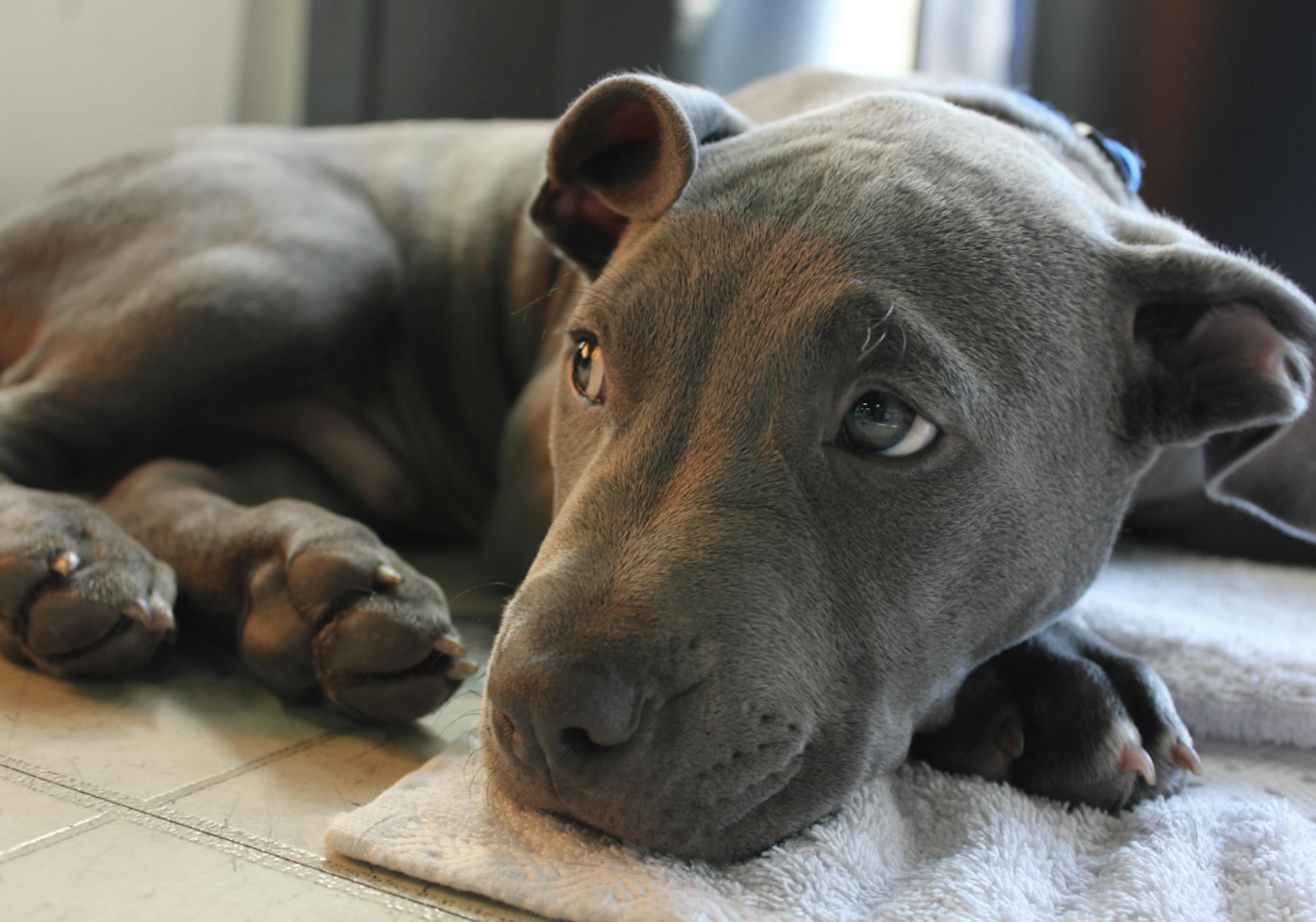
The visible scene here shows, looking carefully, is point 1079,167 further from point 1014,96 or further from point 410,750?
point 410,750

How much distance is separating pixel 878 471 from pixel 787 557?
0.64 ft

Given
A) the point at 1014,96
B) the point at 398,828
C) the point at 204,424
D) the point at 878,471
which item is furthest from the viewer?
the point at 204,424

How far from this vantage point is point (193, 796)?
1596 millimetres

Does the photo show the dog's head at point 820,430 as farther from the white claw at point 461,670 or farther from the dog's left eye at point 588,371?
the white claw at point 461,670

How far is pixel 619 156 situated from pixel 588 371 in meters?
0.46

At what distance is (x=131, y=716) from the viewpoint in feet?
Answer: 6.10

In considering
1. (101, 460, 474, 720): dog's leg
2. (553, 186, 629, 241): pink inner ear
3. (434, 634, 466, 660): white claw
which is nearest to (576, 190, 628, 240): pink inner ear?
(553, 186, 629, 241): pink inner ear

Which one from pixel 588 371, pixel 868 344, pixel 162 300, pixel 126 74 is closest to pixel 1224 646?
pixel 868 344

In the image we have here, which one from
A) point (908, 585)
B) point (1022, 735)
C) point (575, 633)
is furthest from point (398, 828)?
point (1022, 735)

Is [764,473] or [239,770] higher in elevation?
[764,473]

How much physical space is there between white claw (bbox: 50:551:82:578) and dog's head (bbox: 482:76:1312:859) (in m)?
0.80

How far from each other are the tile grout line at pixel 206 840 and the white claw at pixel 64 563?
0.35 meters

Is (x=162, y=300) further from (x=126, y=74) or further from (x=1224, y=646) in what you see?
(x=126, y=74)

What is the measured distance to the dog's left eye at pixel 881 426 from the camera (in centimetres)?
159
